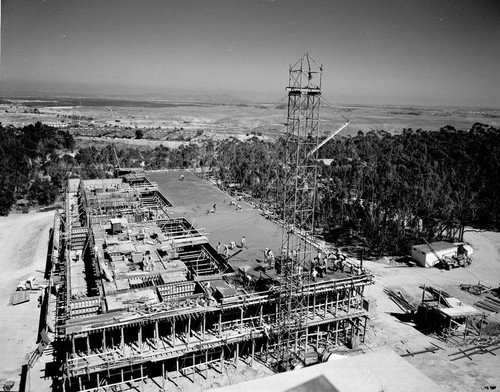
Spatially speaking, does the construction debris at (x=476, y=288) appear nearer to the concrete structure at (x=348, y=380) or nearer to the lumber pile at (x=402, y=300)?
the lumber pile at (x=402, y=300)

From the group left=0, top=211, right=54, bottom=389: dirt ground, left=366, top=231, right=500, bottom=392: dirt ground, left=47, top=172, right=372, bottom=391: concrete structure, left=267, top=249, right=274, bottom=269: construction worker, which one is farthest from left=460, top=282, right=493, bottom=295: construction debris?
left=0, top=211, right=54, bottom=389: dirt ground

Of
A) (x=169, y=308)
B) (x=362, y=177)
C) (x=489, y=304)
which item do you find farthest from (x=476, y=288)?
(x=169, y=308)

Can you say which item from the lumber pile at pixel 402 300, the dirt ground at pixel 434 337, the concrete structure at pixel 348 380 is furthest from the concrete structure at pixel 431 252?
the concrete structure at pixel 348 380

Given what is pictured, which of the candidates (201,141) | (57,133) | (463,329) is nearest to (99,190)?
(463,329)

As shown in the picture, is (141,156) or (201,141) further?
(201,141)

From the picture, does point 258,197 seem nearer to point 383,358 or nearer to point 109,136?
point 383,358

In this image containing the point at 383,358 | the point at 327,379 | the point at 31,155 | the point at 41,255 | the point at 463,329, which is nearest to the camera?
the point at 327,379

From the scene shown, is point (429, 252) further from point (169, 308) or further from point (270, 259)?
Result: point (169, 308)

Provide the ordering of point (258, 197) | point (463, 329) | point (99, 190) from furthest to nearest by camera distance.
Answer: point (258, 197) → point (99, 190) → point (463, 329)

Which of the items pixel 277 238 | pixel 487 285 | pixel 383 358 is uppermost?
pixel 383 358
